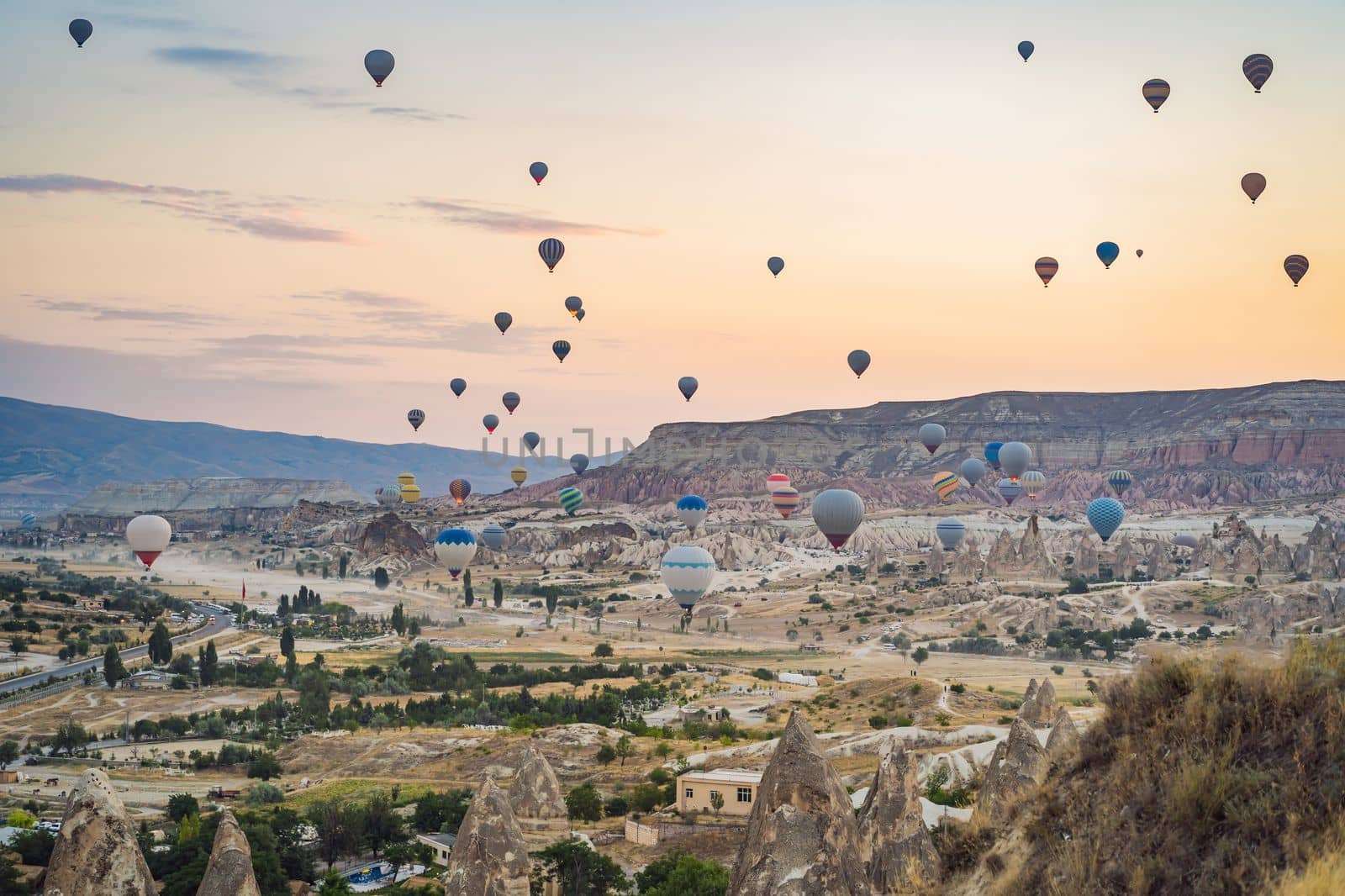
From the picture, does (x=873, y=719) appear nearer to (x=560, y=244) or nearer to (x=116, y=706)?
(x=116, y=706)

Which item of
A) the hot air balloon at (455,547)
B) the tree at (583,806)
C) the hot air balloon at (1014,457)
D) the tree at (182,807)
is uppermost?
the hot air balloon at (1014,457)

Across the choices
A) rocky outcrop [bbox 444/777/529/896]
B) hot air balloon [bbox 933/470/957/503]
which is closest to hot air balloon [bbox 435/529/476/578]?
hot air balloon [bbox 933/470/957/503]

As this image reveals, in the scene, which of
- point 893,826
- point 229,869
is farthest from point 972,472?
point 229,869

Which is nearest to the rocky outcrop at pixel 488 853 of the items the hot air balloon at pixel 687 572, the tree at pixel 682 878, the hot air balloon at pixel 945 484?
the tree at pixel 682 878

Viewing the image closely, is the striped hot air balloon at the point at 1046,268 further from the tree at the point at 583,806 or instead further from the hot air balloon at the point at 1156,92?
the tree at the point at 583,806

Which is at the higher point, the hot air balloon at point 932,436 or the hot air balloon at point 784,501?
the hot air balloon at point 932,436

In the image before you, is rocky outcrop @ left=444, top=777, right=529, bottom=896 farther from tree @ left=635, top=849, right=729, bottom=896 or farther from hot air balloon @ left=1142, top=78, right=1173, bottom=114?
hot air balloon @ left=1142, top=78, right=1173, bottom=114
